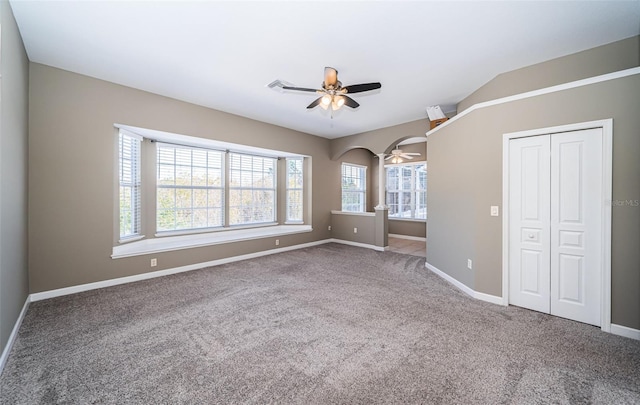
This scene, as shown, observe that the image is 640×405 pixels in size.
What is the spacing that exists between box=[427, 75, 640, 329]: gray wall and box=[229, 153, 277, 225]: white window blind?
369 centimetres

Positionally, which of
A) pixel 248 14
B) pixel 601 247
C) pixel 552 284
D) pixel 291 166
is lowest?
pixel 552 284

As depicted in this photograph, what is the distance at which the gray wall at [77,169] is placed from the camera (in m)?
3.12

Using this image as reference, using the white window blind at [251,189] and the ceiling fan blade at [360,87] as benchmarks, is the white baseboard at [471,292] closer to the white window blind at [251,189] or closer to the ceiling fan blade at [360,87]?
the ceiling fan blade at [360,87]

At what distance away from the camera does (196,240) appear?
4816mm

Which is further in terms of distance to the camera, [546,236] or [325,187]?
[325,187]

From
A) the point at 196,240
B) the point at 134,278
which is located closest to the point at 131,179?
the point at 196,240

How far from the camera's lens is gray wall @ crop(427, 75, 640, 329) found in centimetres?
238

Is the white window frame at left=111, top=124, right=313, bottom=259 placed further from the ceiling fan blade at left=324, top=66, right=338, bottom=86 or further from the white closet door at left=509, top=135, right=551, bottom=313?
the white closet door at left=509, top=135, right=551, bottom=313

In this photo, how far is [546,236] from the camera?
112 inches

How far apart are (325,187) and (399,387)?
5465 mm

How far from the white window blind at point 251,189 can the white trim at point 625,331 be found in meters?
5.73

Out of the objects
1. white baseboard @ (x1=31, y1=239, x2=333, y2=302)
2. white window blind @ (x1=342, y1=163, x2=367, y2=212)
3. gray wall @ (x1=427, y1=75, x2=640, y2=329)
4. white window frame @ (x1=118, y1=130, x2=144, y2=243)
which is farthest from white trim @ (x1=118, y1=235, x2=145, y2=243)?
white window blind @ (x1=342, y1=163, x2=367, y2=212)

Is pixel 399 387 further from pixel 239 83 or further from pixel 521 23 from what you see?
pixel 239 83

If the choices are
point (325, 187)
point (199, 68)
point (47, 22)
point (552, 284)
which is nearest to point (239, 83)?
point (199, 68)
